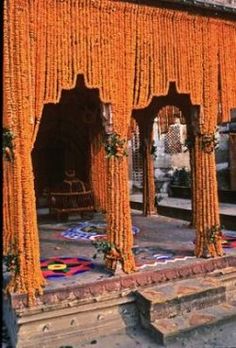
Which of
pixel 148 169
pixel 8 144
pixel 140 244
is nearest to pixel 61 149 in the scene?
pixel 148 169

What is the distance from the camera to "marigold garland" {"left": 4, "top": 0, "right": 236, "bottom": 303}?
21.9ft

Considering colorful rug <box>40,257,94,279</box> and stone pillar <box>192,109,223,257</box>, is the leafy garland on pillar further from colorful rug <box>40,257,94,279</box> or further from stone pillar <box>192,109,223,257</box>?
colorful rug <box>40,257,94,279</box>

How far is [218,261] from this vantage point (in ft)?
26.9

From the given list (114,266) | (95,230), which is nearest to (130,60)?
(114,266)

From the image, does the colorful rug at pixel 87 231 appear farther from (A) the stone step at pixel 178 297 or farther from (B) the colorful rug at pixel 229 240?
(A) the stone step at pixel 178 297

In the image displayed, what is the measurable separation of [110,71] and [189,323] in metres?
4.59

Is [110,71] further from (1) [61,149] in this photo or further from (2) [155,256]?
(1) [61,149]

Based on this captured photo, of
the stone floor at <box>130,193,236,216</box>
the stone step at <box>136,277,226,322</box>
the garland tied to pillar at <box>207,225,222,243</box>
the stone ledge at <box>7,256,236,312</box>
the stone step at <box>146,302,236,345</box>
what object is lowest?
the stone step at <box>146,302,236,345</box>

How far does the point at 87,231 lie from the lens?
11719 millimetres

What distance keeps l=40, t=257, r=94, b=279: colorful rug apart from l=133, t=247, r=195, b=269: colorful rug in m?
1.01

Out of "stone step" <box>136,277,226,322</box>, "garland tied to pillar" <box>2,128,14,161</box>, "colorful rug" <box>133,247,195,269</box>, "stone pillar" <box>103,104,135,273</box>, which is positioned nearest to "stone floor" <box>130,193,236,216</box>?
"colorful rug" <box>133,247,195,269</box>

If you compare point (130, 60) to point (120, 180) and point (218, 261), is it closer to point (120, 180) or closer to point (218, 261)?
point (120, 180)

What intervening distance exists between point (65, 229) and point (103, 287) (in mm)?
5499

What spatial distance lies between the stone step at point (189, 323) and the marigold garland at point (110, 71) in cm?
125
